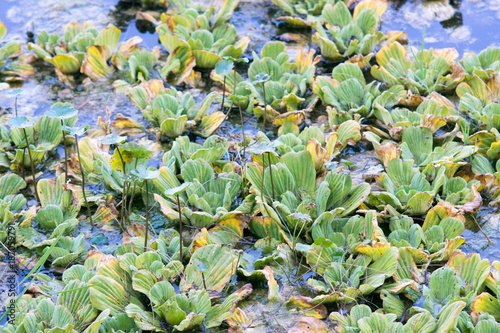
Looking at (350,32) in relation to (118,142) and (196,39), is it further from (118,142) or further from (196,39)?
(118,142)

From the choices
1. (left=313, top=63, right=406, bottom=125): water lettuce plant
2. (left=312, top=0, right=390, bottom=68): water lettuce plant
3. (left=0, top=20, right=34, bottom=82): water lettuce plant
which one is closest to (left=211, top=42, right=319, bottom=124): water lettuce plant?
(left=313, top=63, right=406, bottom=125): water lettuce plant

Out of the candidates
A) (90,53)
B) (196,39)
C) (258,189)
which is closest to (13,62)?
(90,53)

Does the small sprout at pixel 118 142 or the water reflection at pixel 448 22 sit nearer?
the small sprout at pixel 118 142

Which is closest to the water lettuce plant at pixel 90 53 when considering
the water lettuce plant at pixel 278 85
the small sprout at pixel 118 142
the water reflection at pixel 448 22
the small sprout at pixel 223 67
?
the water lettuce plant at pixel 278 85

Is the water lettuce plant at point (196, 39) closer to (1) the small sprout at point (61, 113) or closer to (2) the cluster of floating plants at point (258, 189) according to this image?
(2) the cluster of floating plants at point (258, 189)

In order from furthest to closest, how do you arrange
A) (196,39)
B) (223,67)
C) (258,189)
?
(196,39), (223,67), (258,189)

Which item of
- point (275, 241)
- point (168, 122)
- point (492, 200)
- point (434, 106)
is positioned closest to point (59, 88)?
point (168, 122)

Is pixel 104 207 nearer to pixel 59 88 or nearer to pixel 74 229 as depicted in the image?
pixel 74 229

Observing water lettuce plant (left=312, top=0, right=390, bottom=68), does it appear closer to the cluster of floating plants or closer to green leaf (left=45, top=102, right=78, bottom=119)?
the cluster of floating plants
